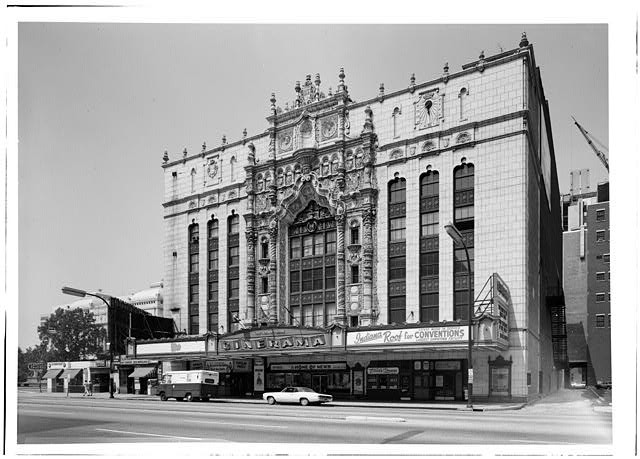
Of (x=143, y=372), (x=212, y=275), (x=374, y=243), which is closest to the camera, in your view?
(x=374, y=243)

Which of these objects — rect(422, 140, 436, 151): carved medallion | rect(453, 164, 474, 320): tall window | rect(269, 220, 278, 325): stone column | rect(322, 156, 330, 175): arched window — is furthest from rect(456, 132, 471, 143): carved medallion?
rect(269, 220, 278, 325): stone column

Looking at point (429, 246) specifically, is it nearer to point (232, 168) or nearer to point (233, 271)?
point (233, 271)

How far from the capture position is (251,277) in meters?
42.8

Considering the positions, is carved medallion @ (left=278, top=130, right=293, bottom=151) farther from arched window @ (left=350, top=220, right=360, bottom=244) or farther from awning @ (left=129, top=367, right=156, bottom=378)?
awning @ (left=129, top=367, right=156, bottom=378)

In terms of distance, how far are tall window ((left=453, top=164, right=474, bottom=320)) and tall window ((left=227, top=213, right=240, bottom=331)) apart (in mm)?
14053

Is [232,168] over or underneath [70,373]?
over

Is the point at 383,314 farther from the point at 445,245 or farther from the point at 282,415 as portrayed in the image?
the point at 282,415

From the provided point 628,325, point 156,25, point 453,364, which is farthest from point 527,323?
point 156,25

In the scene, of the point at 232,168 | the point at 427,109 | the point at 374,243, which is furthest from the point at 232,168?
the point at 427,109

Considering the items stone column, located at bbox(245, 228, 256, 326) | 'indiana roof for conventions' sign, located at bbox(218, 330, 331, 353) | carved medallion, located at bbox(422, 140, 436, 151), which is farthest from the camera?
stone column, located at bbox(245, 228, 256, 326)

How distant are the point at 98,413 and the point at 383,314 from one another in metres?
16.2

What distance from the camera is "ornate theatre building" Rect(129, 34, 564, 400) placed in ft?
113

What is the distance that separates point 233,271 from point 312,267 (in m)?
5.61
